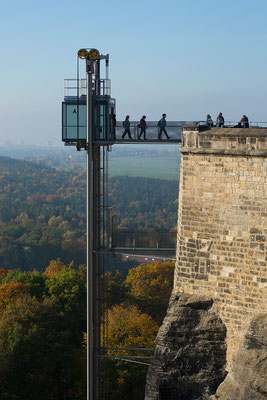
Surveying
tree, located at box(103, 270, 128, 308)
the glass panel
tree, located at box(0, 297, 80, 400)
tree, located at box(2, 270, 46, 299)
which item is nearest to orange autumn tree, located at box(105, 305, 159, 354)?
tree, located at box(0, 297, 80, 400)

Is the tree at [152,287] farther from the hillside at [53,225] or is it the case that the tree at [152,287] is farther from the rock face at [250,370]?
the hillside at [53,225]

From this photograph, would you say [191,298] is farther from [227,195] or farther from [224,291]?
[227,195]

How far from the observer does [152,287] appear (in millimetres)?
67875

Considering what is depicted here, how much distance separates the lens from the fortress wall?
20031 millimetres

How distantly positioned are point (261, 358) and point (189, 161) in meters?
6.55

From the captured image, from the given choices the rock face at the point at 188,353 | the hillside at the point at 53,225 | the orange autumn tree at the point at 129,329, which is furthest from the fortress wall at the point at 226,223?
the hillside at the point at 53,225

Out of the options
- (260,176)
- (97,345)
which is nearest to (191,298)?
(260,176)

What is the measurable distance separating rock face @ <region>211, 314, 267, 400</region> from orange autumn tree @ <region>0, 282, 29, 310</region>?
35305 mm

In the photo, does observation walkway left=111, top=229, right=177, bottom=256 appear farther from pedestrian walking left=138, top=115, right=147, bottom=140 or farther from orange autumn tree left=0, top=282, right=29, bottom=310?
orange autumn tree left=0, top=282, right=29, bottom=310

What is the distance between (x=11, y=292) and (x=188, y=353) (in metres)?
35.3

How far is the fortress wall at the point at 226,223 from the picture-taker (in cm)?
2003

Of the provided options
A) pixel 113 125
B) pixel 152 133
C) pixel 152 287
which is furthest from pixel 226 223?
pixel 152 287

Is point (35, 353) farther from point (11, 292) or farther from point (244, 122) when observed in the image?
point (244, 122)

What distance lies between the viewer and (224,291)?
20.8 metres
